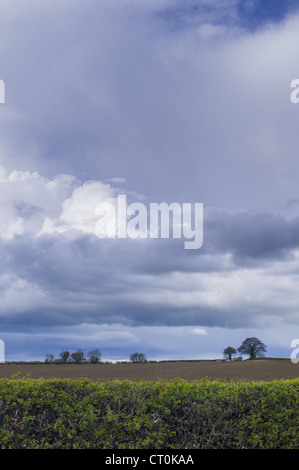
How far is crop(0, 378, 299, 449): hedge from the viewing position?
300 inches

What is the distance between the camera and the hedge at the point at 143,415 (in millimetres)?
7629

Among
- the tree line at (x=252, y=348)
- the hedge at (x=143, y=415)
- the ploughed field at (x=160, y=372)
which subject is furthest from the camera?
the tree line at (x=252, y=348)

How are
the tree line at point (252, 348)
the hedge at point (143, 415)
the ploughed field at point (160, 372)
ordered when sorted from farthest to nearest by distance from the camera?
the tree line at point (252, 348), the ploughed field at point (160, 372), the hedge at point (143, 415)

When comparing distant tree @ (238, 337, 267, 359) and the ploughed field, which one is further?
distant tree @ (238, 337, 267, 359)

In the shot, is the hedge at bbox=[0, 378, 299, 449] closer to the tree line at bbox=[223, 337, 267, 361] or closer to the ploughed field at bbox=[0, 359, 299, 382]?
the ploughed field at bbox=[0, 359, 299, 382]

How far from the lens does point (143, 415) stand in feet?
26.0

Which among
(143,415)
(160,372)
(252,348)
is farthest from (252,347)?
(143,415)

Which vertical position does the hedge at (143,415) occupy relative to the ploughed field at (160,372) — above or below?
above

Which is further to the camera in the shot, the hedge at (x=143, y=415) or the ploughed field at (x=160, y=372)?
the ploughed field at (x=160, y=372)

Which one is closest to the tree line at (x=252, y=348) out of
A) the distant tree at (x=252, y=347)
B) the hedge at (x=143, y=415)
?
the distant tree at (x=252, y=347)

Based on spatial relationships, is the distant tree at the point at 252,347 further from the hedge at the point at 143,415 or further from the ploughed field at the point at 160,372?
the hedge at the point at 143,415

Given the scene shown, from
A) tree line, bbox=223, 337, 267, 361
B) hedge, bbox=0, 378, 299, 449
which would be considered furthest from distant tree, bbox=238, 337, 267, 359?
hedge, bbox=0, 378, 299, 449

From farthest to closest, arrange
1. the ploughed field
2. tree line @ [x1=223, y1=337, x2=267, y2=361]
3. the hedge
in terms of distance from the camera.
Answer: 1. tree line @ [x1=223, y1=337, x2=267, y2=361]
2. the ploughed field
3. the hedge
